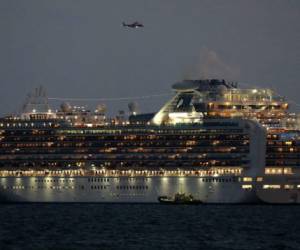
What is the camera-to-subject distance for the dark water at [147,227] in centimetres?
10412

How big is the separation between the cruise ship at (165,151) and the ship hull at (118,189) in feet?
0.29

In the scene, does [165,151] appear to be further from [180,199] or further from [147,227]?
[147,227]

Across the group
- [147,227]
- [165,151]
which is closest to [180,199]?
[165,151]

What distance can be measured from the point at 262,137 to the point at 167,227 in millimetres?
26336

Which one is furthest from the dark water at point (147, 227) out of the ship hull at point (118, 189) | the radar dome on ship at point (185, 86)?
the radar dome on ship at point (185, 86)

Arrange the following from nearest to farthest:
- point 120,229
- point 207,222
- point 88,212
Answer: point 120,229 < point 207,222 < point 88,212

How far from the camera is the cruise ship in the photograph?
141 metres

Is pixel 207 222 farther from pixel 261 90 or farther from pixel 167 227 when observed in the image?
pixel 261 90

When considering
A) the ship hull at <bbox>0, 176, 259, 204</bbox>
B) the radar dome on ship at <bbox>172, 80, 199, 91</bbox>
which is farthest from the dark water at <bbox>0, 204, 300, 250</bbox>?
the radar dome on ship at <bbox>172, 80, 199, 91</bbox>

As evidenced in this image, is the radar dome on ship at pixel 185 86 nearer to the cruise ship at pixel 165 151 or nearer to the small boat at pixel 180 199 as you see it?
the cruise ship at pixel 165 151

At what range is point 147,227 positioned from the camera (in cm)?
11706

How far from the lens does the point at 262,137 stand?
141 metres

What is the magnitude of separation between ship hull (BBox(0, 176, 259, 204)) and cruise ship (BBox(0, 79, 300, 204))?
9cm

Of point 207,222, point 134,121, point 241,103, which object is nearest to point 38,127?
point 134,121
